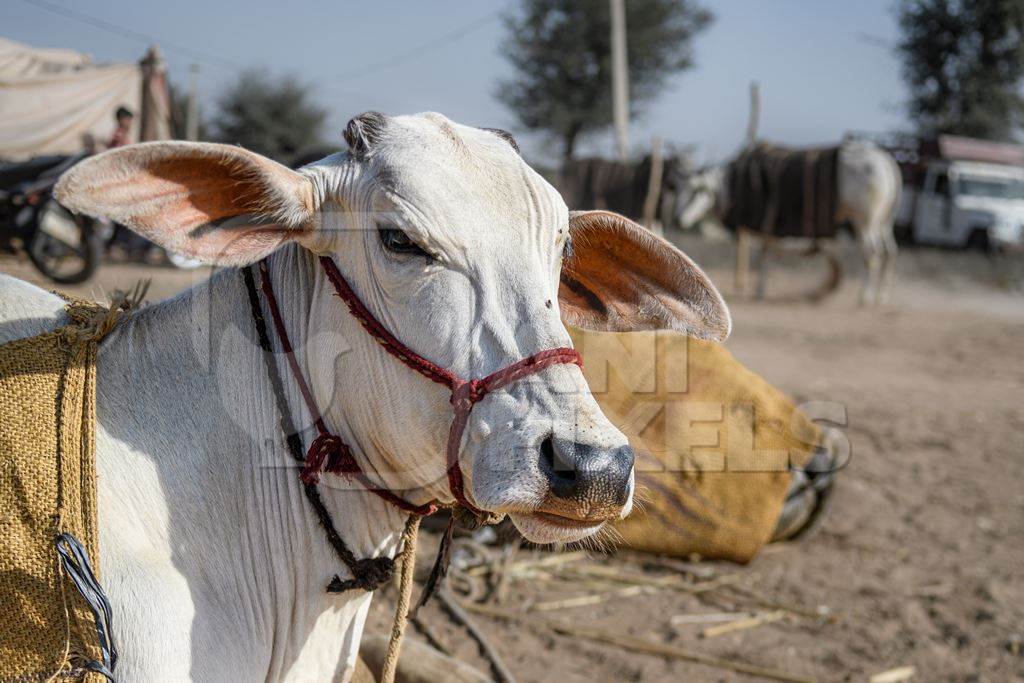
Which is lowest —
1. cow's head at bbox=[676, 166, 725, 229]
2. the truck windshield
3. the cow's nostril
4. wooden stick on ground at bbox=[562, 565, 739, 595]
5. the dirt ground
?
the dirt ground

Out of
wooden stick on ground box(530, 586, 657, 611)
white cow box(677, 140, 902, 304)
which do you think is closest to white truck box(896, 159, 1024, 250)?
white cow box(677, 140, 902, 304)

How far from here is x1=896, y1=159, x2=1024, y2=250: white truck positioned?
21.7m

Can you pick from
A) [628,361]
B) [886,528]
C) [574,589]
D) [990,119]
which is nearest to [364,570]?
[628,361]

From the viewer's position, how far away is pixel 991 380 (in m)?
8.84

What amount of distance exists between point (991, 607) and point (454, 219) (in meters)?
3.63

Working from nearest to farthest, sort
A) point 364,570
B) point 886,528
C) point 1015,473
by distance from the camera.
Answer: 1. point 364,570
2. point 886,528
3. point 1015,473

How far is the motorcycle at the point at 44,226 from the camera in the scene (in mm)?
6371

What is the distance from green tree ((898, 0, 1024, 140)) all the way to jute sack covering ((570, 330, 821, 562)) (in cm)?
3203

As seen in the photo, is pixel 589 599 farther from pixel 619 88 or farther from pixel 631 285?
pixel 619 88

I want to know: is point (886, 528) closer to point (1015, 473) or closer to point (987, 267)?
point (1015, 473)

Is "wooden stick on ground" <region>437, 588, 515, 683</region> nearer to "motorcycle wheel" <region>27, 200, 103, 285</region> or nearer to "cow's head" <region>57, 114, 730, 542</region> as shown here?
"cow's head" <region>57, 114, 730, 542</region>

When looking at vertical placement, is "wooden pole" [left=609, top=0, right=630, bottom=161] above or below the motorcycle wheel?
above

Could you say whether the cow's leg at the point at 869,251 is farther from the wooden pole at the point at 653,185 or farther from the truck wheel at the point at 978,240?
the truck wheel at the point at 978,240

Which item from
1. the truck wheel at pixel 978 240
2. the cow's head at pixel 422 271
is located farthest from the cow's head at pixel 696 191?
the cow's head at pixel 422 271
